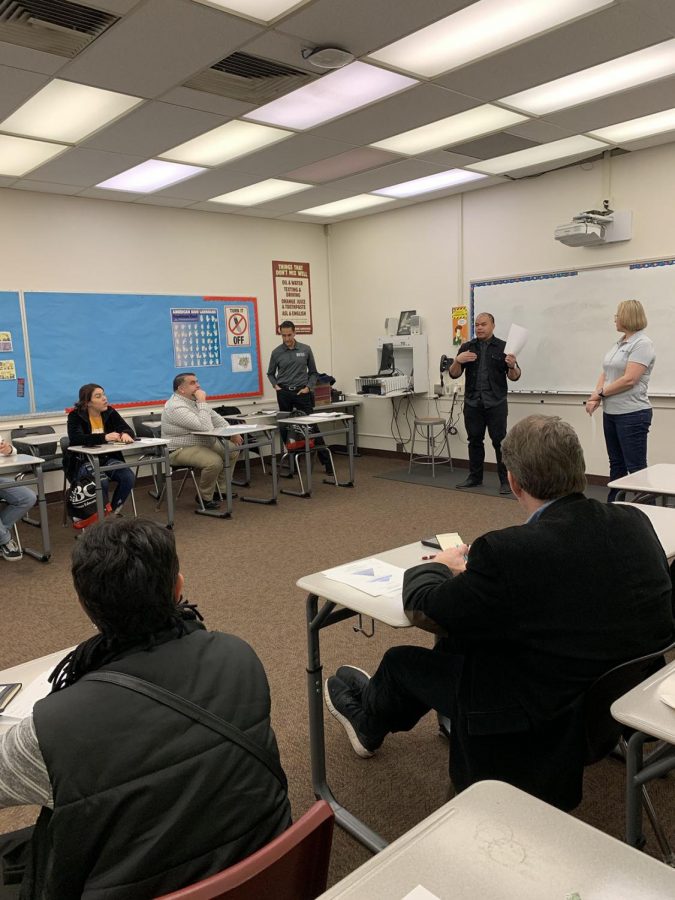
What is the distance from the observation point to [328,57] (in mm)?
3404

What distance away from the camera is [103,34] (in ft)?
10.2

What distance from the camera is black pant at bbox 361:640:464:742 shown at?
5.35 feet

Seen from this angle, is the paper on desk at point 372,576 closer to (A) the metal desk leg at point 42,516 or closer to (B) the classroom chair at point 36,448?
(A) the metal desk leg at point 42,516

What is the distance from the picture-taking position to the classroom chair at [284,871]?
2.66ft

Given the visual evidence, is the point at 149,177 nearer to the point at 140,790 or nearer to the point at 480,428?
the point at 480,428

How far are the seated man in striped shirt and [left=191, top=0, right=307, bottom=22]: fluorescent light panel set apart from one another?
9.96ft

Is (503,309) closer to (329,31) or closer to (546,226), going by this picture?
(546,226)

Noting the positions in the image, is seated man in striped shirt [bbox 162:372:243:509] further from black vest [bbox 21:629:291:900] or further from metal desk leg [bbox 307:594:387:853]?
black vest [bbox 21:629:291:900]

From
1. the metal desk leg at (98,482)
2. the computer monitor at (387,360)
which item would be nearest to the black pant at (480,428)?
the computer monitor at (387,360)

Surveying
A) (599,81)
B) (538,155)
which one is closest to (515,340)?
(538,155)

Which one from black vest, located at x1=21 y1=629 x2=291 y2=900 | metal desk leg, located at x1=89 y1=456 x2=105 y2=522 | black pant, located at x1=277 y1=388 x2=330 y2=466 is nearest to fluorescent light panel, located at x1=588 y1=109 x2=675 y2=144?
black pant, located at x1=277 y1=388 x2=330 y2=466

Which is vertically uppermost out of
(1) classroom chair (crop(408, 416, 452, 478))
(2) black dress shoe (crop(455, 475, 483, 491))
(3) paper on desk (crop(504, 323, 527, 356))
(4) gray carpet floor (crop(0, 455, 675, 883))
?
(3) paper on desk (crop(504, 323, 527, 356))

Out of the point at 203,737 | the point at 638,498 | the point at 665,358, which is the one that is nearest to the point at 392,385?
the point at 665,358

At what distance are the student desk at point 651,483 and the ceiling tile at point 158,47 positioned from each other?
275 cm
